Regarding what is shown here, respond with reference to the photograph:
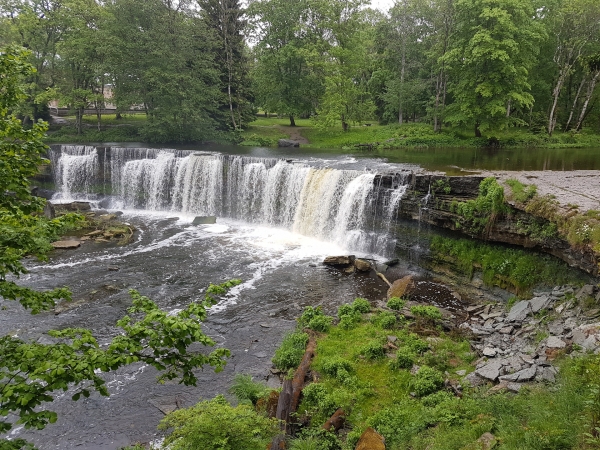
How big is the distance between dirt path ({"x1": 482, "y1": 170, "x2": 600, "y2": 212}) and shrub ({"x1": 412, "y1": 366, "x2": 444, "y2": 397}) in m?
Result: 6.74

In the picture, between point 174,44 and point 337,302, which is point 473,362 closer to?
point 337,302

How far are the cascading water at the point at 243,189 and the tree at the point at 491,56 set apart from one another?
618 inches

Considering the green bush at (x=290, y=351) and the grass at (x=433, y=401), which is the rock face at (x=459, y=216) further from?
the green bush at (x=290, y=351)

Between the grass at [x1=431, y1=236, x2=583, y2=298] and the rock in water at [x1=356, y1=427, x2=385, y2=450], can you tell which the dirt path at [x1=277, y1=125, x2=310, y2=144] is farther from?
the rock in water at [x1=356, y1=427, x2=385, y2=450]

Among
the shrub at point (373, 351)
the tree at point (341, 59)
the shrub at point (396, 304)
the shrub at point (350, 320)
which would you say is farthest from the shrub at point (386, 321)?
the tree at point (341, 59)

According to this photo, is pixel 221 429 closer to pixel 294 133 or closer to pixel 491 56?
pixel 491 56

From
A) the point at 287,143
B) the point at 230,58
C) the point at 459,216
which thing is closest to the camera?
the point at 459,216

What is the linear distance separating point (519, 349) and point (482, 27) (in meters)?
26.5

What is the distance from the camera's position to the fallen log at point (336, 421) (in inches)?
300

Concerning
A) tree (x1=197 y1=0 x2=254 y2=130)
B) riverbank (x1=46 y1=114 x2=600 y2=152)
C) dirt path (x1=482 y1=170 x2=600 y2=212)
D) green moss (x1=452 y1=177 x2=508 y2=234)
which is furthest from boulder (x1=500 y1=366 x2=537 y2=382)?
tree (x1=197 y1=0 x2=254 y2=130)

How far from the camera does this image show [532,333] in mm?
9719

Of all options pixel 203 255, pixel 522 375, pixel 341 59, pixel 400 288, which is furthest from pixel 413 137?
pixel 522 375

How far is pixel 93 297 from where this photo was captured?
45.3ft

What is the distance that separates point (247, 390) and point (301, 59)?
3279 cm
